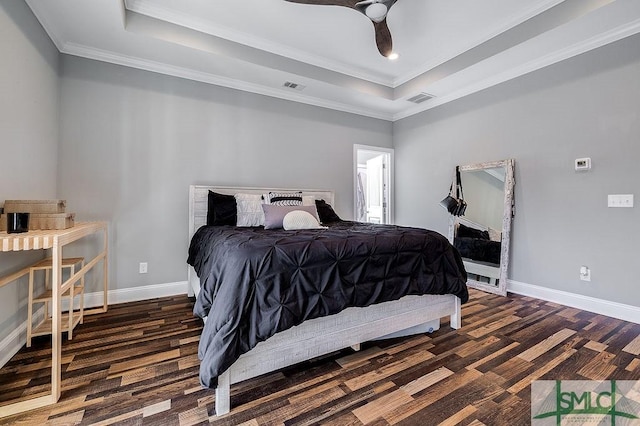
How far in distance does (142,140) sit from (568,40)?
438 cm

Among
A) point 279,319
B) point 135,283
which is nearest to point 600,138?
point 279,319

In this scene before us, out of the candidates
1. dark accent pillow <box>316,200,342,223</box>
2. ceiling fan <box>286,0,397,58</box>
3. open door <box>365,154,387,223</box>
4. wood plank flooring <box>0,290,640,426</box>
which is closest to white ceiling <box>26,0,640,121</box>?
ceiling fan <box>286,0,397,58</box>

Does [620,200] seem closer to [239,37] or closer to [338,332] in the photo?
[338,332]

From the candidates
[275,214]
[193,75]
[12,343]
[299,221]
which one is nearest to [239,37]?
[193,75]

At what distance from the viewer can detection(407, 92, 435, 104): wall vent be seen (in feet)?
13.1

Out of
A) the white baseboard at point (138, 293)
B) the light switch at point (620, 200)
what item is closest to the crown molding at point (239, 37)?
the white baseboard at point (138, 293)

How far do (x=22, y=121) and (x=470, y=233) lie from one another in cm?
462

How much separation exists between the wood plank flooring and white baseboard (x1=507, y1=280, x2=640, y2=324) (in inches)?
6.2

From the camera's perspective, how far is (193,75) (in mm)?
3289

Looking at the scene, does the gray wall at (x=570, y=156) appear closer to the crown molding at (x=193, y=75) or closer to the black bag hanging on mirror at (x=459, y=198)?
the black bag hanging on mirror at (x=459, y=198)

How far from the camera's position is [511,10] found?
103 inches

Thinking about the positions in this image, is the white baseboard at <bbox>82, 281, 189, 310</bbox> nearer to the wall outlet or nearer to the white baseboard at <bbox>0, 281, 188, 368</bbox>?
the white baseboard at <bbox>0, 281, 188, 368</bbox>

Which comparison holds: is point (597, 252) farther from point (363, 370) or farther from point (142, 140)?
point (142, 140)

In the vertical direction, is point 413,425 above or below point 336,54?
below
